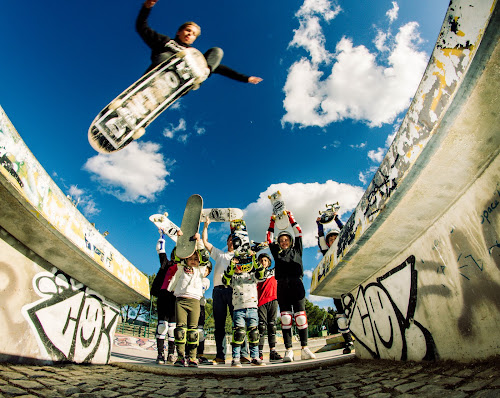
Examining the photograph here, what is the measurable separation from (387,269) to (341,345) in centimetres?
403

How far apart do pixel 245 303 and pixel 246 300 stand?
47 mm

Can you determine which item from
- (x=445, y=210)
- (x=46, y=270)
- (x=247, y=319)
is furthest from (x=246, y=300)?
(x=445, y=210)

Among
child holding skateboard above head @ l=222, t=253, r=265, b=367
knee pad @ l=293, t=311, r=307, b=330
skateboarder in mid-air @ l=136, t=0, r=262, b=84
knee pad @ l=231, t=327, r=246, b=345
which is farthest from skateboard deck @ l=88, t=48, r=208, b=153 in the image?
knee pad @ l=293, t=311, r=307, b=330

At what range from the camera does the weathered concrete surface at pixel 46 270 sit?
7.68 ft

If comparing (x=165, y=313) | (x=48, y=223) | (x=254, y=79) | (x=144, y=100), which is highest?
(x=254, y=79)

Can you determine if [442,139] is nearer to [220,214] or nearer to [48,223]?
[48,223]

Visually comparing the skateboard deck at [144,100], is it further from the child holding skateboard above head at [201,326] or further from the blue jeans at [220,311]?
the blue jeans at [220,311]

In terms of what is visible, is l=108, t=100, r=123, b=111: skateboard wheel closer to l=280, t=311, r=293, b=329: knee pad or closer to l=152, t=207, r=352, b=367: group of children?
l=152, t=207, r=352, b=367: group of children

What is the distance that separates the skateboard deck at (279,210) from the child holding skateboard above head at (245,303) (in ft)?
4.62

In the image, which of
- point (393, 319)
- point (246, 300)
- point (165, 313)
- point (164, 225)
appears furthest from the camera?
point (164, 225)

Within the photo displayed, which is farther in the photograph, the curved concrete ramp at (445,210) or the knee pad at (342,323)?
the knee pad at (342,323)

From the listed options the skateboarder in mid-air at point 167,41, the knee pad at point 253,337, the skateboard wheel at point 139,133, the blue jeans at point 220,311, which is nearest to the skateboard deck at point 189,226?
the blue jeans at point 220,311

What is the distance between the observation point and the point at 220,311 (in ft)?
15.6

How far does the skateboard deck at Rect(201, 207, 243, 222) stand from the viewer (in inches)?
255
